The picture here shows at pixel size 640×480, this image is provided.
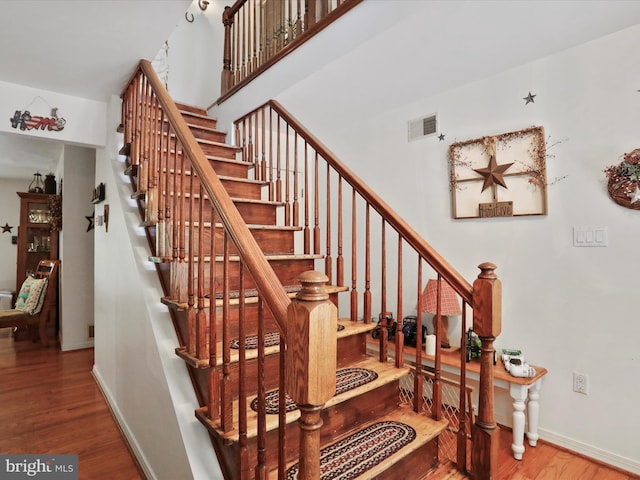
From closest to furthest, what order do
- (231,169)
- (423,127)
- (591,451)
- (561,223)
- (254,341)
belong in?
(254,341)
(591,451)
(561,223)
(231,169)
(423,127)

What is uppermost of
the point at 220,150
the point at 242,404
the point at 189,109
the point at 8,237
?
the point at 189,109

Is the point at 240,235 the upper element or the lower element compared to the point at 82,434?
upper

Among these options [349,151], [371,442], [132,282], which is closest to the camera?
[371,442]

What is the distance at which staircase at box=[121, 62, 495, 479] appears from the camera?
3.18 feet

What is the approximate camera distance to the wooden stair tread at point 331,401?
129 centimetres

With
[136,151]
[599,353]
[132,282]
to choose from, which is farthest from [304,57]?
[599,353]

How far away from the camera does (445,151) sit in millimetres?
2900

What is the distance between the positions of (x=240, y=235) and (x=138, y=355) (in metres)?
1.35

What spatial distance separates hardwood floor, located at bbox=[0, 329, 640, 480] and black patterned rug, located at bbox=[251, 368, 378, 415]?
19.4 inches

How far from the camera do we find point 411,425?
1646 millimetres

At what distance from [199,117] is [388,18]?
217 cm

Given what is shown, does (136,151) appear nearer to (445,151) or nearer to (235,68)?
(235,68)

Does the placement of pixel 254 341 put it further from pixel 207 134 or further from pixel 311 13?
pixel 207 134

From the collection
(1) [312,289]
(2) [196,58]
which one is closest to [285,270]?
(1) [312,289]
